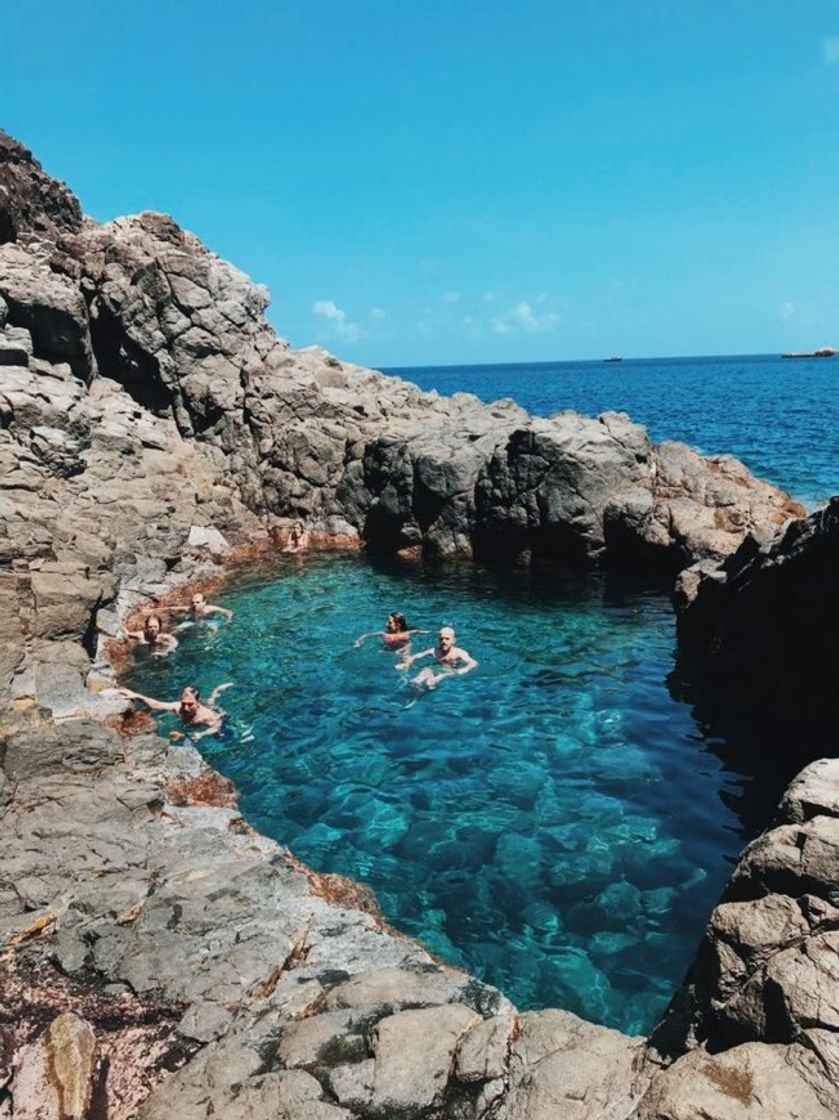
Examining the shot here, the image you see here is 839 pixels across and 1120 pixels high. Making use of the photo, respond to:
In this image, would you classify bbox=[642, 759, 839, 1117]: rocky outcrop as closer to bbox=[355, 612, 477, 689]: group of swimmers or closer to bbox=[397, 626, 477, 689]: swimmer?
bbox=[355, 612, 477, 689]: group of swimmers

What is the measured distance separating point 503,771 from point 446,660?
6339mm

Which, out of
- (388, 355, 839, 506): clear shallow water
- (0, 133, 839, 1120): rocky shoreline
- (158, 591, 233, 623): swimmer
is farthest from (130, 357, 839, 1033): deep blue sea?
(388, 355, 839, 506): clear shallow water

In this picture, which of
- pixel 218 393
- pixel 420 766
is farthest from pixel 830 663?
pixel 218 393

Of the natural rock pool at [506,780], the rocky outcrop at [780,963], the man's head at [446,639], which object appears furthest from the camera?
the man's head at [446,639]

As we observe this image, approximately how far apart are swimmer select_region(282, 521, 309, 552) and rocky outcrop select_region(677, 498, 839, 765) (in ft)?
66.7

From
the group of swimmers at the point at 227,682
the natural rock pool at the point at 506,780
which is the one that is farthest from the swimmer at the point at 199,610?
the natural rock pool at the point at 506,780

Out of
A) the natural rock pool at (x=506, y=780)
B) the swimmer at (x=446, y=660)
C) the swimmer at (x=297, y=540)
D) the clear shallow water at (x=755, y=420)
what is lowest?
the natural rock pool at (x=506, y=780)

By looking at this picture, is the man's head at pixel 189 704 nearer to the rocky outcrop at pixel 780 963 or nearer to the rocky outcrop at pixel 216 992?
the rocky outcrop at pixel 216 992

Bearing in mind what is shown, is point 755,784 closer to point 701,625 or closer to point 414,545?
point 701,625

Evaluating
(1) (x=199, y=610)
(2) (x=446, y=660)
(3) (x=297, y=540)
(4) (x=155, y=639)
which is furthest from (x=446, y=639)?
(3) (x=297, y=540)

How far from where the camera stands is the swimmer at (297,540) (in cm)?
3669

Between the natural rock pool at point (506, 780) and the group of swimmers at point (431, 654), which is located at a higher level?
the group of swimmers at point (431, 654)

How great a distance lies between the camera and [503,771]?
16266 mm

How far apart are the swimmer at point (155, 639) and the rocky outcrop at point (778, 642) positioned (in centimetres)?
1566
